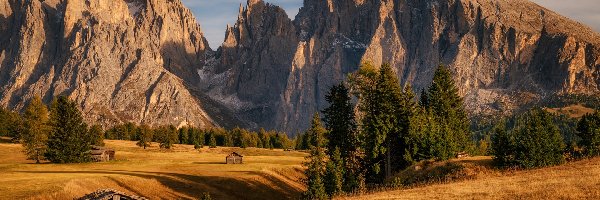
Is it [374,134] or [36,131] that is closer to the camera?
[374,134]

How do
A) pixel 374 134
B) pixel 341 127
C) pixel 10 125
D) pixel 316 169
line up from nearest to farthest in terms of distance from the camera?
pixel 316 169 < pixel 374 134 < pixel 341 127 < pixel 10 125

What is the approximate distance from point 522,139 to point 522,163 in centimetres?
267

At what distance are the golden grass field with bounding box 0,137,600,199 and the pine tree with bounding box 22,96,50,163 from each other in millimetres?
5659

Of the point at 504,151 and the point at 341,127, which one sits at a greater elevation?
the point at 341,127

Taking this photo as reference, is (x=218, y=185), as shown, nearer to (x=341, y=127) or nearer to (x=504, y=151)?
(x=341, y=127)

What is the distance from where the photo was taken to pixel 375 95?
219 ft

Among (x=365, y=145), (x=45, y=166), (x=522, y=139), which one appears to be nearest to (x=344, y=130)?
(x=365, y=145)

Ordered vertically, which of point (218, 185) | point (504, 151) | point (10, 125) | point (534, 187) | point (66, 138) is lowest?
point (218, 185)

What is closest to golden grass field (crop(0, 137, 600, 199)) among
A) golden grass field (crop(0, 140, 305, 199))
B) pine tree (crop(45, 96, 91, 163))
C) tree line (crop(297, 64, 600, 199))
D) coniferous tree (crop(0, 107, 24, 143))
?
golden grass field (crop(0, 140, 305, 199))

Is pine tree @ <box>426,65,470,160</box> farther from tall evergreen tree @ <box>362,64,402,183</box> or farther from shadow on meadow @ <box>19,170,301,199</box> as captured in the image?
shadow on meadow @ <box>19,170,301,199</box>

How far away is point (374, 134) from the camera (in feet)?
213

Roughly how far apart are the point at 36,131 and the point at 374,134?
65.8m

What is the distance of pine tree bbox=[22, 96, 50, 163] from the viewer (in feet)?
318

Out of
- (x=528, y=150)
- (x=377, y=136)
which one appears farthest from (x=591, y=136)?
(x=377, y=136)
